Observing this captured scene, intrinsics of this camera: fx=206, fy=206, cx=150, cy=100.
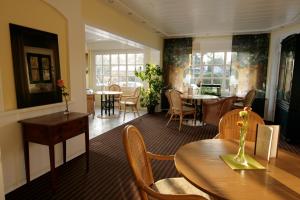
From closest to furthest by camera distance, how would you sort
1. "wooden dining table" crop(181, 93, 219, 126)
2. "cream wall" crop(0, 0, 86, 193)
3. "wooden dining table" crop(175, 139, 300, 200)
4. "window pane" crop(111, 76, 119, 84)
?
1. "wooden dining table" crop(175, 139, 300, 200)
2. "cream wall" crop(0, 0, 86, 193)
3. "wooden dining table" crop(181, 93, 219, 126)
4. "window pane" crop(111, 76, 119, 84)

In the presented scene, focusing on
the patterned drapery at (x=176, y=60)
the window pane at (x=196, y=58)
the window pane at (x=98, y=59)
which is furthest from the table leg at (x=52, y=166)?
the window pane at (x=98, y=59)

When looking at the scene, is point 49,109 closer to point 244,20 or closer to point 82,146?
point 82,146

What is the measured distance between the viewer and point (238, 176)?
4.01 feet

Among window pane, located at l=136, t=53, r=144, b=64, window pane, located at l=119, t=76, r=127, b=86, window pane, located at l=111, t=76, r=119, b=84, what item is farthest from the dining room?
window pane, located at l=111, t=76, r=119, b=84

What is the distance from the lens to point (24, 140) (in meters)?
2.29

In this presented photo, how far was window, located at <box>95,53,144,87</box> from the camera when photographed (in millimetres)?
7520

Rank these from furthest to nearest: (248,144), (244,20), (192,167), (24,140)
→ (244,20)
(24,140)
(248,144)
(192,167)

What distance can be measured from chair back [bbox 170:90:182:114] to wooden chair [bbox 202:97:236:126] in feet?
1.90

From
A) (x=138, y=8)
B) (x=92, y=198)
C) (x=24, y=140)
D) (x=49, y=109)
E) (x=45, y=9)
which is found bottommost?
(x=92, y=198)

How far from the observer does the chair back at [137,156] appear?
4.13ft

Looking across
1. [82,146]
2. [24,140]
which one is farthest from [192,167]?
[82,146]

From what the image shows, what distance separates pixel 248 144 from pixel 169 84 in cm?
535

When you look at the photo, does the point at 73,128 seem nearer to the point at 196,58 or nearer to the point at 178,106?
the point at 178,106

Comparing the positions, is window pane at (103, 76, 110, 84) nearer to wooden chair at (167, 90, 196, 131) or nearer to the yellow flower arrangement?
wooden chair at (167, 90, 196, 131)
